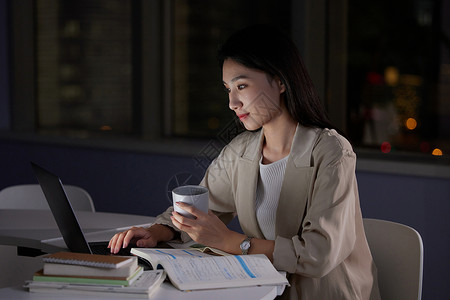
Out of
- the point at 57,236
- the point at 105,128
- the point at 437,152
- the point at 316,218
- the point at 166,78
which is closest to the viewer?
the point at 316,218

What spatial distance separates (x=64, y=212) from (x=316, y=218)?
2.20 feet

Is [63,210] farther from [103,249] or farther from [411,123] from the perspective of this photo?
[411,123]

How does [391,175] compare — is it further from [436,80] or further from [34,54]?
[34,54]

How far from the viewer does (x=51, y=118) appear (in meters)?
4.51

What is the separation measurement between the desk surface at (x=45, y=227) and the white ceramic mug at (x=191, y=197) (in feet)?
1.80

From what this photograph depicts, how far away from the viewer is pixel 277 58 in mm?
1690

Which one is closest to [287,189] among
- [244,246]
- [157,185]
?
[244,246]

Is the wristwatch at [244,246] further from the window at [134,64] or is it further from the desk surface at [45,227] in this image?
the window at [134,64]

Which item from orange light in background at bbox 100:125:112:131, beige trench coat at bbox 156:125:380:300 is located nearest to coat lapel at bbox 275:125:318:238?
beige trench coat at bbox 156:125:380:300

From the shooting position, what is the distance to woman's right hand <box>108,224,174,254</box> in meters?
1.75

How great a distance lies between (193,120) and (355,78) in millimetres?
1171

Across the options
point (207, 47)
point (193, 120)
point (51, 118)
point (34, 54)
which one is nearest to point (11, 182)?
point (51, 118)

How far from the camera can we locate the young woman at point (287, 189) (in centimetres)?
158

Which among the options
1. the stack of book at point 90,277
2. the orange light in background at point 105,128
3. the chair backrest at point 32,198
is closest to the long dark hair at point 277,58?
the stack of book at point 90,277
